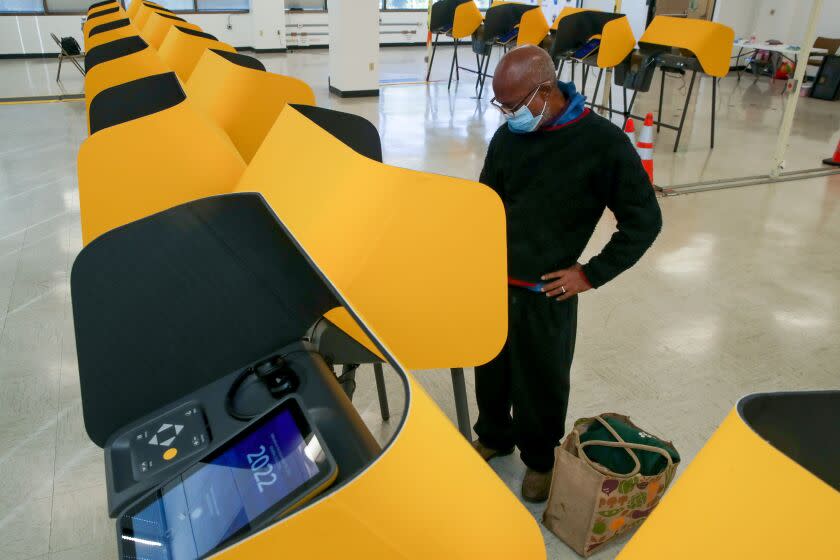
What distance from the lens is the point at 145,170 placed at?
1.47 m

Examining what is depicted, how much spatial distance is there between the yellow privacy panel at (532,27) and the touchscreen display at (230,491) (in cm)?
762

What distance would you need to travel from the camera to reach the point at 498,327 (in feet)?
4.13

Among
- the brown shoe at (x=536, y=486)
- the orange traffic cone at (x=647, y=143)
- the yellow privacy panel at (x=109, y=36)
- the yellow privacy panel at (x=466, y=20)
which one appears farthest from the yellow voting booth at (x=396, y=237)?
the yellow privacy panel at (x=466, y=20)

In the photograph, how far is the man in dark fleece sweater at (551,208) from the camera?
1620mm

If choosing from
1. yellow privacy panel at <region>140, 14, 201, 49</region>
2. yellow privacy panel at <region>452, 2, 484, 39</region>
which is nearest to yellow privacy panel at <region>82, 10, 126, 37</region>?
yellow privacy panel at <region>140, 14, 201, 49</region>

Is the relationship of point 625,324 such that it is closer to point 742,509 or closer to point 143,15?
point 742,509

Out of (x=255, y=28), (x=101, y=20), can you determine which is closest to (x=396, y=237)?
(x=101, y=20)

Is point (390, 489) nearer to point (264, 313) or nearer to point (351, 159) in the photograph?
→ point (264, 313)

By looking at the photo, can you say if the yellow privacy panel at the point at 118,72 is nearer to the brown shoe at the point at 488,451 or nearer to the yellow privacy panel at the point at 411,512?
the brown shoe at the point at 488,451

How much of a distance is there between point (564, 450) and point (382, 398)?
26.5 inches

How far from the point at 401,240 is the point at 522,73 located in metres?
0.73

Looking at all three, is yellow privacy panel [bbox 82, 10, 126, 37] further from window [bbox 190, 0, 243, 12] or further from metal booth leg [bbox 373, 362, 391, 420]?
window [bbox 190, 0, 243, 12]

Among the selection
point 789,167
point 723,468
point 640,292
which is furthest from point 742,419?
point 789,167

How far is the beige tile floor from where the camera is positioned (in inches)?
81.5
